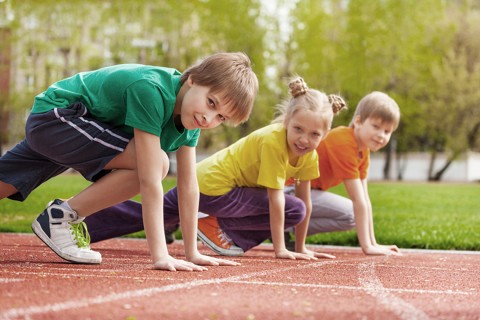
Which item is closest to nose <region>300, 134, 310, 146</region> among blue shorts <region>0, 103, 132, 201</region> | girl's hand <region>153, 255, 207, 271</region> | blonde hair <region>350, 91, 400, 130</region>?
blonde hair <region>350, 91, 400, 130</region>

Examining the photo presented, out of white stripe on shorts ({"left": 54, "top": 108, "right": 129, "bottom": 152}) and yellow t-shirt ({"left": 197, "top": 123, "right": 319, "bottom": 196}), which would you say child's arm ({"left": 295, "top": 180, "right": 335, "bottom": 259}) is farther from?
white stripe on shorts ({"left": 54, "top": 108, "right": 129, "bottom": 152})

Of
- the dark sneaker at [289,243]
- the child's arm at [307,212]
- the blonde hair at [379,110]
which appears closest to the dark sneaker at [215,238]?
the child's arm at [307,212]

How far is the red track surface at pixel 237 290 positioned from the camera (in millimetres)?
2652

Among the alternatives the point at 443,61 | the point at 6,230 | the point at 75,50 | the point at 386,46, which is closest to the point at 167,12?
the point at 75,50

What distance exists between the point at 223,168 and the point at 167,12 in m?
29.7

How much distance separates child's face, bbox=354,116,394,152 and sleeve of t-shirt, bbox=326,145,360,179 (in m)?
0.13

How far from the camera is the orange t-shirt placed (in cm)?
598

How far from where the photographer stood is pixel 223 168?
229 inches

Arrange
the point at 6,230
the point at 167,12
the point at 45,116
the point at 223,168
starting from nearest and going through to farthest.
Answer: the point at 45,116 < the point at 223,168 < the point at 6,230 < the point at 167,12

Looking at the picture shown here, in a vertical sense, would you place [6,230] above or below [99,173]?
below

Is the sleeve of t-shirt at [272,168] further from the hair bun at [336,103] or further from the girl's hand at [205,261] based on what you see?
the girl's hand at [205,261]

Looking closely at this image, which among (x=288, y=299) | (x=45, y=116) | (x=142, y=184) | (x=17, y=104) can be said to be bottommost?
(x=17, y=104)

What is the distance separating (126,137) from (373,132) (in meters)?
2.44

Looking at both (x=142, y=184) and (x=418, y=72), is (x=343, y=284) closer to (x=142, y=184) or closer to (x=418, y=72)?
(x=142, y=184)
